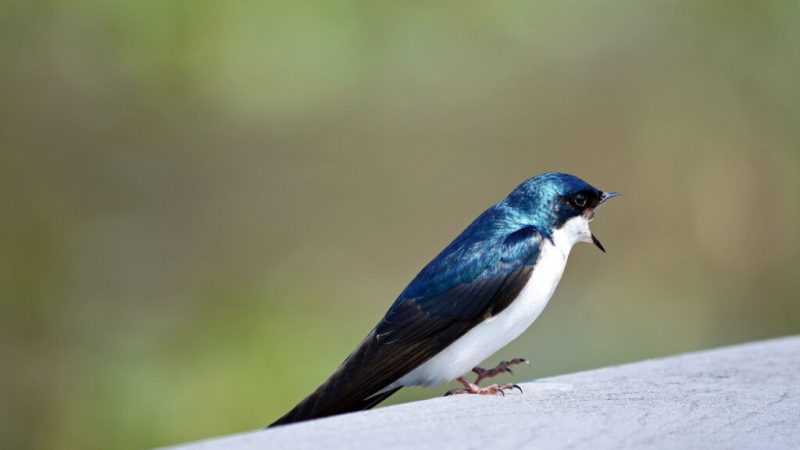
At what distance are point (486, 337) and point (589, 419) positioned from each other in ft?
1.27

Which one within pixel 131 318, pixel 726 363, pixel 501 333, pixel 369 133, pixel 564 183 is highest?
pixel 369 133

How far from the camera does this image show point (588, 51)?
4.68 meters

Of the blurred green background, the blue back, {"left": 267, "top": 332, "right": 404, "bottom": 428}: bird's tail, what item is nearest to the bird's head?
the blue back

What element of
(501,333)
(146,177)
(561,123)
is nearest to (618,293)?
(561,123)

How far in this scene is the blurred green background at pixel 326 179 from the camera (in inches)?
145

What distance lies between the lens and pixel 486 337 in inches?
74.4

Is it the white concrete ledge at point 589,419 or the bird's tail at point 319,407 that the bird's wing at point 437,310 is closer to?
the bird's tail at point 319,407

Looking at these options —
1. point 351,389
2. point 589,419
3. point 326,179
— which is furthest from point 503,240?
point 326,179

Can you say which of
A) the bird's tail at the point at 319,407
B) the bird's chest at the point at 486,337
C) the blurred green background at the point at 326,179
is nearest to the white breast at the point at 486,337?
the bird's chest at the point at 486,337

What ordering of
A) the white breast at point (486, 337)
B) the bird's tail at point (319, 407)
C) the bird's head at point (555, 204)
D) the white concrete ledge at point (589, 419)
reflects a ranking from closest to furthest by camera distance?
the white concrete ledge at point (589, 419), the bird's tail at point (319, 407), the white breast at point (486, 337), the bird's head at point (555, 204)

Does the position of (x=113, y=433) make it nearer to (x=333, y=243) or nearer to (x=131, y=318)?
(x=131, y=318)

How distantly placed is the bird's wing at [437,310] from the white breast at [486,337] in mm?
13

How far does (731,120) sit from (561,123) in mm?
691

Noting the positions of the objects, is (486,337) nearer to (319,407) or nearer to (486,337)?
(486,337)
